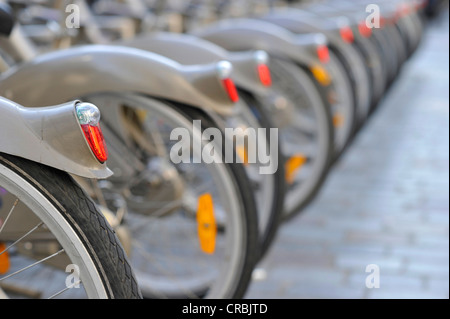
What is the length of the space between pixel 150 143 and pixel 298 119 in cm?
137

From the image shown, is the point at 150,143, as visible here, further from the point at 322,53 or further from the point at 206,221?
the point at 322,53

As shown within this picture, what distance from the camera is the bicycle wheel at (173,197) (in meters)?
2.48

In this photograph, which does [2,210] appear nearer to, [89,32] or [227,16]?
[89,32]

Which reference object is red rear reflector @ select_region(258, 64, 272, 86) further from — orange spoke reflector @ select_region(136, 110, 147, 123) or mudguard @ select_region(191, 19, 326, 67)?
mudguard @ select_region(191, 19, 326, 67)

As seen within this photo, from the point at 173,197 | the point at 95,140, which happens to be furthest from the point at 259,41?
the point at 95,140

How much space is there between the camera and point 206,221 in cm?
247

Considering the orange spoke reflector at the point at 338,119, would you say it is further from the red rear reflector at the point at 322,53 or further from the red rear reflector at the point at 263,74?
the red rear reflector at the point at 263,74

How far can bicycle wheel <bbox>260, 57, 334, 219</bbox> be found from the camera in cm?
383

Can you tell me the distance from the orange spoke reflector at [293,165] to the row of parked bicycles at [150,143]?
0.01m

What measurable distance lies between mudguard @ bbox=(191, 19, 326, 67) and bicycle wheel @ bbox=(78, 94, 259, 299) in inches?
25.7

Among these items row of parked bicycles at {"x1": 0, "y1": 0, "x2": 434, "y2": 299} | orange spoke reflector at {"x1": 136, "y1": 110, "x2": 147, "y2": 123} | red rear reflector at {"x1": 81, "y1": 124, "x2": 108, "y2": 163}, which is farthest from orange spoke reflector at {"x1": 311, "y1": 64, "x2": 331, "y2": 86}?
red rear reflector at {"x1": 81, "y1": 124, "x2": 108, "y2": 163}

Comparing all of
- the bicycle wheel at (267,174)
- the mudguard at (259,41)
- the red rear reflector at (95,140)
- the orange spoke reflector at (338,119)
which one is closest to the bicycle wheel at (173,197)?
the bicycle wheel at (267,174)

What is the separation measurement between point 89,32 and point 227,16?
2396 mm
